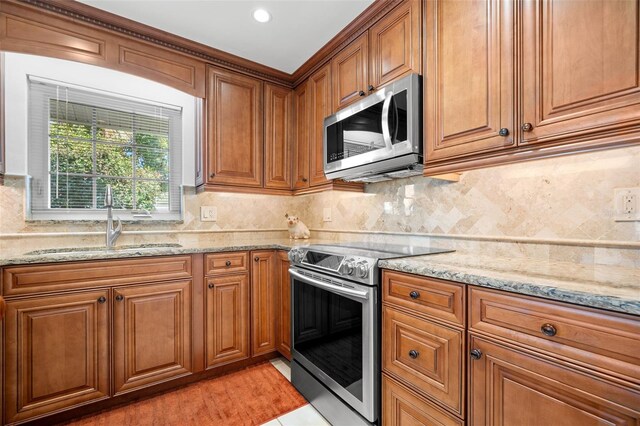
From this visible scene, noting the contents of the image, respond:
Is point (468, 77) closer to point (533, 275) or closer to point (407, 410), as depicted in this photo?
point (533, 275)

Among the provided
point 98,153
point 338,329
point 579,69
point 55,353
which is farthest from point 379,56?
point 55,353

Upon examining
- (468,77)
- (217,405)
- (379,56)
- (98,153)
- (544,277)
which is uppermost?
(379,56)

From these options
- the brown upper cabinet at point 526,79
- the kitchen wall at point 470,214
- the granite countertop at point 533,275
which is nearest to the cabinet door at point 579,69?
the brown upper cabinet at point 526,79

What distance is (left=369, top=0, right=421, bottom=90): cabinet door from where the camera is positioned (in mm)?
1628

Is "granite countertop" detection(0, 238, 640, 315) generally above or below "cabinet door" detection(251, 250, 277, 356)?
above

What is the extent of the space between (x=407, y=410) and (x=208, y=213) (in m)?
2.09

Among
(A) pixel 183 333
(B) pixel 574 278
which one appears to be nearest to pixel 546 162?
(B) pixel 574 278

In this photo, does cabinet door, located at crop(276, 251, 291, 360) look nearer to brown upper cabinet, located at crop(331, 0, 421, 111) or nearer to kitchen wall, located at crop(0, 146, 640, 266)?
kitchen wall, located at crop(0, 146, 640, 266)

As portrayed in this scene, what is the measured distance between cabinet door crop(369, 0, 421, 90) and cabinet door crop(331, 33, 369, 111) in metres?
0.06

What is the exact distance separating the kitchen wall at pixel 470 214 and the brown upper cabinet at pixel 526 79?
0.30 m

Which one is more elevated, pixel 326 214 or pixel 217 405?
pixel 326 214

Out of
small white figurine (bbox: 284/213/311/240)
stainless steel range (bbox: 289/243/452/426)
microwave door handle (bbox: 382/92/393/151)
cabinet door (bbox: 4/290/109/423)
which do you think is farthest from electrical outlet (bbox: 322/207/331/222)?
cabinet door (bbox: 4/290/109/423)

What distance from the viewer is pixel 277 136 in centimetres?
271

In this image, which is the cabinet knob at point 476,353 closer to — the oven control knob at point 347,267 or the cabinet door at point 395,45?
the oven control knob at point 347,267
